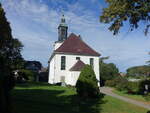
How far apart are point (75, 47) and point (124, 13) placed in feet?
113

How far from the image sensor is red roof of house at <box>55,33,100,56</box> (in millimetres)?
43250

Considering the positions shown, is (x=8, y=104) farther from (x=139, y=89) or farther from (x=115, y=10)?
(x=139, y=89)

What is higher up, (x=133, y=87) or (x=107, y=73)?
(x=107, y=73)

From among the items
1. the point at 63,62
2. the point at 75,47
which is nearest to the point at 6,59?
the point at 63,62

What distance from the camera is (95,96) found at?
20328 millimetres

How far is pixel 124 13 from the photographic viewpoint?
1017 cm

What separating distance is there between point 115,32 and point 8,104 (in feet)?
19.8

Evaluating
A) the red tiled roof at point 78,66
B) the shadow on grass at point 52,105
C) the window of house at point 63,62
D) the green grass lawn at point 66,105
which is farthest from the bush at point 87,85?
the window of house at point 63,62

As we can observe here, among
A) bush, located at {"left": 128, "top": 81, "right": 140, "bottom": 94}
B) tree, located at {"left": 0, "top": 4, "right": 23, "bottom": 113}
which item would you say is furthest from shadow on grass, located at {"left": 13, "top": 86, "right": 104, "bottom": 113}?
bush, located at {"left": 128, "top": 81, "right": 140, "bottom": 94}

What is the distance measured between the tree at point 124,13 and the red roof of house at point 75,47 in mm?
32401

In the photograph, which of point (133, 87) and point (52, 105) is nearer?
point (52, 105)

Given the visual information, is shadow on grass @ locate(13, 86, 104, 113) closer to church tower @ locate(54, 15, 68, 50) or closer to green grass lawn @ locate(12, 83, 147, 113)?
green grass lawn @ locate(12, 83, 147, 113)

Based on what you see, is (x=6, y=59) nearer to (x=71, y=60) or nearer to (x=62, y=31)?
(x=71, y=60)

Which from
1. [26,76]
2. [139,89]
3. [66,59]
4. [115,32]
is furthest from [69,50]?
[115,32]
